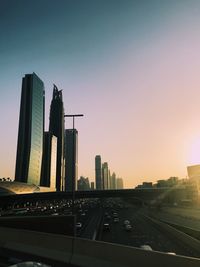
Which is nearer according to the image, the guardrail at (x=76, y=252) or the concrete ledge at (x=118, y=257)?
the concrete ledge at (x=118, y=257)

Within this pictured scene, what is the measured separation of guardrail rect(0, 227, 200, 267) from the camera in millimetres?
10712

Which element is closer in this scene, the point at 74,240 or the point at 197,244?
the point at 74,240

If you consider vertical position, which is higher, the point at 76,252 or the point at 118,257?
the point at 118,257

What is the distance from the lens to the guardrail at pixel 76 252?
10712mm

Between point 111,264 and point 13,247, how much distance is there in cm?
1017

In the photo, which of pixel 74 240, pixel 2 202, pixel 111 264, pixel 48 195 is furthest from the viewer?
pixel 2 202

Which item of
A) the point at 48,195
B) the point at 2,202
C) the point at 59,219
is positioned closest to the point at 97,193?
the point at 48,195

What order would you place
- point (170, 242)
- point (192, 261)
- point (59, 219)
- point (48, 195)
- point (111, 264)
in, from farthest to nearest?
point (48, 195), point (170, 242), point (59, 219), point (111, 264), point (192, 261)

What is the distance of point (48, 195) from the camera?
490 feet

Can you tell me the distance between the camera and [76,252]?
1449 cm

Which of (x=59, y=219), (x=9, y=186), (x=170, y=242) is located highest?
(x=9, y=186)

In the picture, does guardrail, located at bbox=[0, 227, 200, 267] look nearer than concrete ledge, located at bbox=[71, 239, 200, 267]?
No

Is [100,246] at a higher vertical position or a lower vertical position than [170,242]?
higher

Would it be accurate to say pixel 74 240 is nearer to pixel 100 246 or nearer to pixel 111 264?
pixel 100 246
